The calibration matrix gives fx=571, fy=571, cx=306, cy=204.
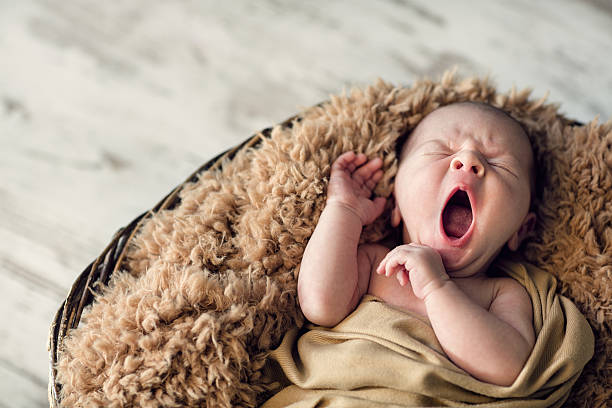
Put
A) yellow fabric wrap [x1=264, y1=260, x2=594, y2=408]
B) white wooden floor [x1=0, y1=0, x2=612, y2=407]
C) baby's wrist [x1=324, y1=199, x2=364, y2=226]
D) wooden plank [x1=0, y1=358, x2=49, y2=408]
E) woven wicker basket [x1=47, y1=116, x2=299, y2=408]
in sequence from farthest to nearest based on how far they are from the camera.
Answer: white wooden floor [x1=0, y1=0, x2=612, y2=407] → wooden plank [x1=0, y1=358, x2=49, y2=408] → baby's wrist [x1=324, y1=199, x2=364, y2=226] → woven wicker basket [x1=47, y1=116, x2=299, y2=408] → yellow fabric wrap [x1=264, y1=260, x2=594, y2=408]

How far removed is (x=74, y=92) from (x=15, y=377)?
986 mm

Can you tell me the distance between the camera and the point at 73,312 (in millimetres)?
1209

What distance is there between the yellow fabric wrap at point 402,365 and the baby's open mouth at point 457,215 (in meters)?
0.21

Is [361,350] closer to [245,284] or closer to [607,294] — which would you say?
[245,284]

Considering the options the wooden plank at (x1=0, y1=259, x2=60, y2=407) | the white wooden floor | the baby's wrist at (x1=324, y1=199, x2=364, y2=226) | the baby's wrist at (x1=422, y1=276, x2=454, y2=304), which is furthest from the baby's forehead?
the wooden plank at (x1=0, y1=259, x2=60, y2=407)

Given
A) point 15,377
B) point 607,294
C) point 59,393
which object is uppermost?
point 607,294

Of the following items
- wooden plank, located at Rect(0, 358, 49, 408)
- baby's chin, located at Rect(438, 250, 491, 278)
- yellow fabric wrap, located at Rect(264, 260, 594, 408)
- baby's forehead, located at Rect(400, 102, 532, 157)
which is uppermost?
baby's forehead, located at Rect(400, 102, 532, 157)

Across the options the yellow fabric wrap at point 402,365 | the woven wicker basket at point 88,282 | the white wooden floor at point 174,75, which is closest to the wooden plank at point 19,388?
the white wooden floor at point 174,75

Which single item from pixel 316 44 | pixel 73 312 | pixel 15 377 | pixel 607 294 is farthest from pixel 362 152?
pixel 15 377

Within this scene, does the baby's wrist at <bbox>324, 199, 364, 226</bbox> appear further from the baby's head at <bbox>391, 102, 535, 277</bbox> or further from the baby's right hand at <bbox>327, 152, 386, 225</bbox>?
the baby's head at <bbox>391, 102, 535, 277</bbox>

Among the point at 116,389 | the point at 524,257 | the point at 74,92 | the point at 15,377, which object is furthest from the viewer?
the point at 74,92

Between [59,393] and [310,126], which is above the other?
[310,126]

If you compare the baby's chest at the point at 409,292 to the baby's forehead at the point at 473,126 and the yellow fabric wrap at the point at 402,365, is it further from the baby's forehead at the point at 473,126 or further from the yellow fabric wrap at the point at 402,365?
the baby's forehead at the point at 473,126

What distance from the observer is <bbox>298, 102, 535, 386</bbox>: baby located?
1.08m
